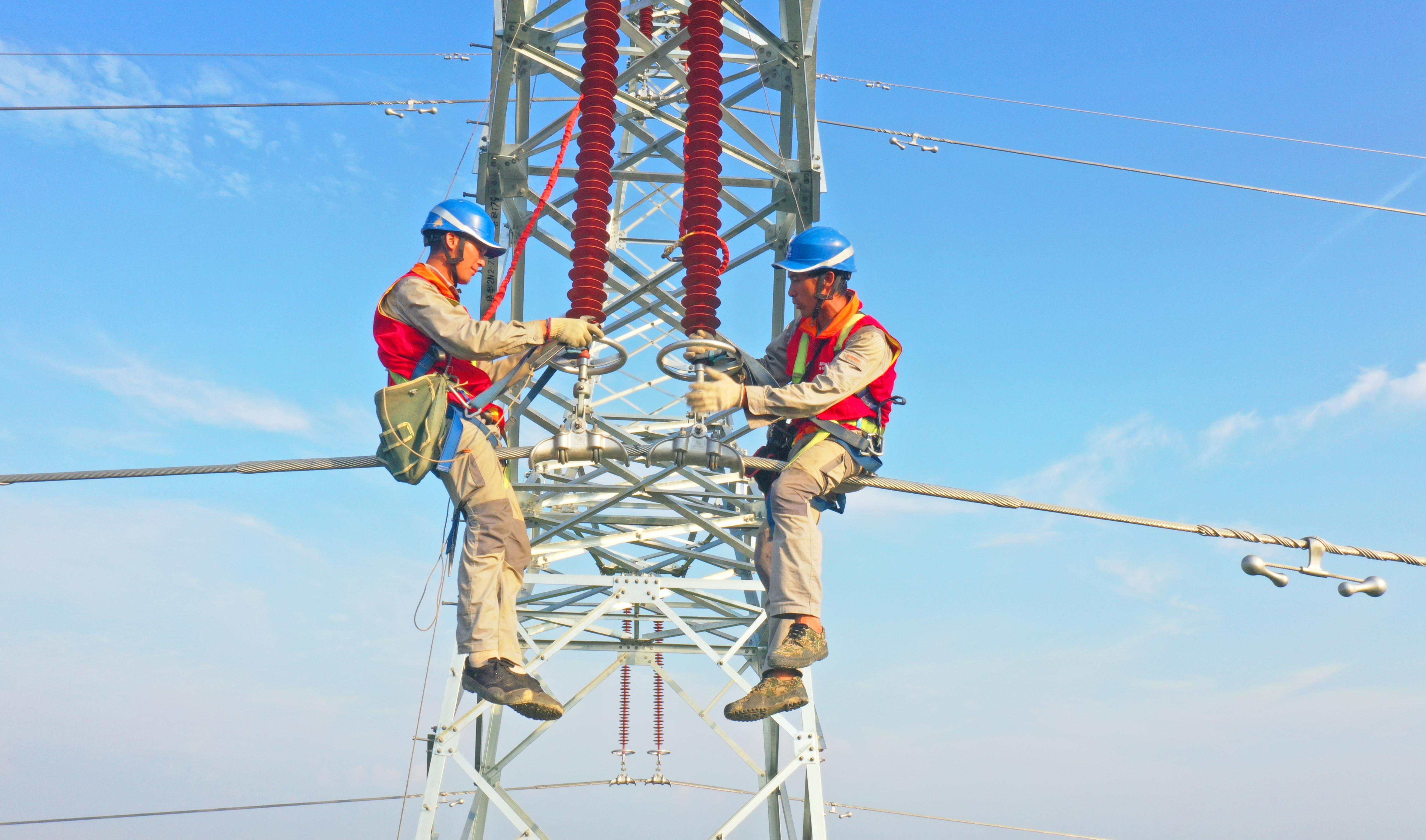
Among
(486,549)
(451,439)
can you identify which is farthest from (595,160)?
(486,549)

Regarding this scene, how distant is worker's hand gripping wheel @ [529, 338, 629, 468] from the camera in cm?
696

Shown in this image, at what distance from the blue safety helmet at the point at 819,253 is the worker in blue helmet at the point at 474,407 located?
1.27 m

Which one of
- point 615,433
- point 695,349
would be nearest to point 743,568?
point 615,433

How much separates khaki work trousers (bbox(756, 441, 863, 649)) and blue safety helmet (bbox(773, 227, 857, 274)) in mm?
1070

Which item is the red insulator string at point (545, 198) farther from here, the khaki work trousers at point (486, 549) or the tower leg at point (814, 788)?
the tower leg at point (814, 788)

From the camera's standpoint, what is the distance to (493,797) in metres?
10.4

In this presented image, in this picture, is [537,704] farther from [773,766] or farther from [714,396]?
[773,766]

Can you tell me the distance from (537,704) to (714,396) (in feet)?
6.79

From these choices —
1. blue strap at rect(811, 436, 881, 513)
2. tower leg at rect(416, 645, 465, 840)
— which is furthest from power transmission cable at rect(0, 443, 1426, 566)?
tower leg at rect(416, 645, 465, 840)

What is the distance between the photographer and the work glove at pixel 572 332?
21.3 ft

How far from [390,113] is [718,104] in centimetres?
561

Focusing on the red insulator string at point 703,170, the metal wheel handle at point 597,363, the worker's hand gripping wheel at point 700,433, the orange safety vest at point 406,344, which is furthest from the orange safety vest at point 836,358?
the orange safety vest at point 406,344

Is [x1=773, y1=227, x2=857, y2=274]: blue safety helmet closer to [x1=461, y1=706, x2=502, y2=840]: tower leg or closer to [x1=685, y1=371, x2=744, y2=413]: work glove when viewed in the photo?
[x1=685, y1=371, x2=744, y2=413]: work glove

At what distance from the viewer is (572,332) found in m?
6.54
